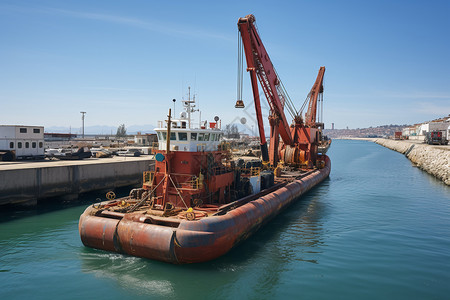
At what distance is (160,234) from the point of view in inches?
474

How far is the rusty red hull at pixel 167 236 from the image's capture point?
11961mm

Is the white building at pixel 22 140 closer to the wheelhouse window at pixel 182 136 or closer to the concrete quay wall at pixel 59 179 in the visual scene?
the concrete quay wall at pixel 59 179

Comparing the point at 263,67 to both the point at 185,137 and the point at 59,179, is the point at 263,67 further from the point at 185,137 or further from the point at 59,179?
the point at 59,179

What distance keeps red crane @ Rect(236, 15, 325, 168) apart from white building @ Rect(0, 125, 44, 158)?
21.8 metres

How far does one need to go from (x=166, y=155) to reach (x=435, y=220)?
59.9 feet

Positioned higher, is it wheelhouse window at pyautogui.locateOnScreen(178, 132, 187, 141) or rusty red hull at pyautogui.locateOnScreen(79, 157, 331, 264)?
→ wheelhouse window at pyautogui.locateOnScreen(178, 132, 187, 141)

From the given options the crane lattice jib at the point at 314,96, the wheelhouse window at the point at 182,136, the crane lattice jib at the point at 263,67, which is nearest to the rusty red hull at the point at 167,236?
the wheelhouse window at the point at 182,136

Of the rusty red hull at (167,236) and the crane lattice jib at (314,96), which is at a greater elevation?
the crane lattice jib at (314,96)

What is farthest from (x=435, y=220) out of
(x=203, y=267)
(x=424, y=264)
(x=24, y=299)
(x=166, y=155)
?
(x=24, y=299)

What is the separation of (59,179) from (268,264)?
1823cm

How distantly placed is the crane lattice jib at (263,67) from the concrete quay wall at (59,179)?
15464 mm

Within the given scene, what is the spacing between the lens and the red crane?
83.7 feet

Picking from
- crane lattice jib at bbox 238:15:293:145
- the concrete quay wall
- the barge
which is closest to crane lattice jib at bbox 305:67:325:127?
crane lattice jib at bbox 238:15:293:145

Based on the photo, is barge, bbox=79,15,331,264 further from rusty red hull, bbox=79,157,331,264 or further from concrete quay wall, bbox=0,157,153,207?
concrete quay wall, bbox=0,157,153,207
